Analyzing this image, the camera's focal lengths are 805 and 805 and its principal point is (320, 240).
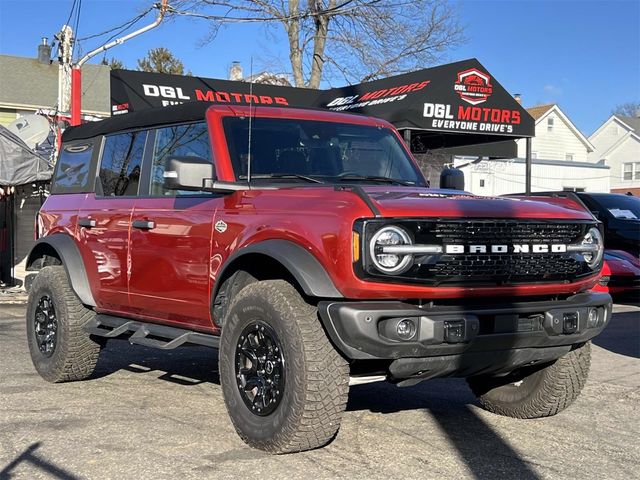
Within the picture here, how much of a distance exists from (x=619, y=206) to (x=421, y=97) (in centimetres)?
379

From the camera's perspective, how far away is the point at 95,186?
6.56 metres

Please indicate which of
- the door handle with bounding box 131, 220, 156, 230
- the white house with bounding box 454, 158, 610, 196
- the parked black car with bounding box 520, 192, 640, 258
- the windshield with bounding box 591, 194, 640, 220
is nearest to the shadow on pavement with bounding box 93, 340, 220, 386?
the door handle with bounding box 131, 220, 156, 230

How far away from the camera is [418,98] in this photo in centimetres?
1387

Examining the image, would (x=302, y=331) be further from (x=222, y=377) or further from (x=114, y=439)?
(x=114, y=439)

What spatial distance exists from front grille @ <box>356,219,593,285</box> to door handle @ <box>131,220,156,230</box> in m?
2.01

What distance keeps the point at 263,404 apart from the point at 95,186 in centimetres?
290

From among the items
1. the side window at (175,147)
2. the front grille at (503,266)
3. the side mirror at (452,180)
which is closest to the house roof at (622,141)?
the side mirror at (452,180)

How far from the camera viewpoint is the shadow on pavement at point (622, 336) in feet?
27.8

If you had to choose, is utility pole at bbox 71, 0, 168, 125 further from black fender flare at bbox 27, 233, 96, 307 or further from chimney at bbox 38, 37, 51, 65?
chimney at bbox 38, 37, 51, 65

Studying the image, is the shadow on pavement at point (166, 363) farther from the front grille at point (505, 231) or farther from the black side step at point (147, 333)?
the front grille at point (505, 231)

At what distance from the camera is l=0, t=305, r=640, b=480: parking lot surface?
14.1 feet

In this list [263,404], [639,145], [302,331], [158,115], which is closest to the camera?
[302,331]

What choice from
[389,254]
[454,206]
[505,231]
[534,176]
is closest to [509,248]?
[505,231]

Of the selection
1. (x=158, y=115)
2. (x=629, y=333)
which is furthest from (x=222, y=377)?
(x=629, y=333)
